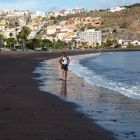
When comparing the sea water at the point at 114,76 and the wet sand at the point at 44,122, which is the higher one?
the wet sand at the point at 44,122

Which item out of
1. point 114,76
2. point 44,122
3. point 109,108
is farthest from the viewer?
point 114,76

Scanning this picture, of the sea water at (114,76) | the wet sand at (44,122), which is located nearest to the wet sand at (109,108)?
the wet sand at (44,122)

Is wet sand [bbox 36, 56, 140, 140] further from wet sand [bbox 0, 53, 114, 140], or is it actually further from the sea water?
the sea water

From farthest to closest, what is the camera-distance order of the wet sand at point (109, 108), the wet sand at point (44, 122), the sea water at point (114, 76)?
the sea water at point (114, 76), the wet sand at point (109, 108), the wet sand at point (44, 122)

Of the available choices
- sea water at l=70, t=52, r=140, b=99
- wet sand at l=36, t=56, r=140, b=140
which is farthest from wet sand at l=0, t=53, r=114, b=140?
sea water at l=70, t=52, r=140, b=99

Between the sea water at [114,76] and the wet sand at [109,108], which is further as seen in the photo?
the sea water at [114,76]

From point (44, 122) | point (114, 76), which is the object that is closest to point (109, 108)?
point (44, 122)

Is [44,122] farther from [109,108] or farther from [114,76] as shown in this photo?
[114,76]

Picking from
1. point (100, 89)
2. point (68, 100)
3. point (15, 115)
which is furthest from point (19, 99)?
point (100, 89)

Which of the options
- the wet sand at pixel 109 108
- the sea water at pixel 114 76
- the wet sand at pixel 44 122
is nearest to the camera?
the wet sand at pixel 44 122

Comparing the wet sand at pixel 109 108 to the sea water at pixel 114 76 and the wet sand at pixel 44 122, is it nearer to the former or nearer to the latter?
the wet sand at pixel 44 122

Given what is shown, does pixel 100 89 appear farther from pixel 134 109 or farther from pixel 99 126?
pixel 99 126

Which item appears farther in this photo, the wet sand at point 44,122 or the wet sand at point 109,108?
the wet sand at point 109,108

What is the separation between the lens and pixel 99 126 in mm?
11141
